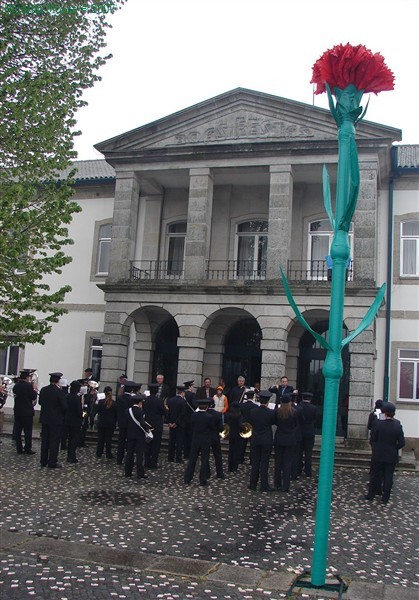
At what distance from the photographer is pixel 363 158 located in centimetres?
1927

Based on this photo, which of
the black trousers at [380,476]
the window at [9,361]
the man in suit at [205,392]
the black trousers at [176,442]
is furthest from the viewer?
the window at [9,361]

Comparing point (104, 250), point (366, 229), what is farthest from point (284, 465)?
point (104, 250)

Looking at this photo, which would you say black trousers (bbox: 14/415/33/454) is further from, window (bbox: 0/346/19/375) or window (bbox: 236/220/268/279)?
window (bbox: 0/346/19/375)

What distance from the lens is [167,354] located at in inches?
941

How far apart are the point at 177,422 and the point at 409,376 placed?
890 cm

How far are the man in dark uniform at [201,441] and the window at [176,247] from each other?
11487 millimetres

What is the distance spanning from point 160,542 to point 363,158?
1441 cm

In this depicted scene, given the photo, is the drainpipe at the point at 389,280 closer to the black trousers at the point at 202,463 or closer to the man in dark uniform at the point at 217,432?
the man in dark uniform at the point at 217,432

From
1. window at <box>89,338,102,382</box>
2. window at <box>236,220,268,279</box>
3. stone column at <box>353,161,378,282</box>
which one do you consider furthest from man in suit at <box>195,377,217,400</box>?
window at <box>89,338,102,382</box>

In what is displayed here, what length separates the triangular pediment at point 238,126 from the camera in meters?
19.7

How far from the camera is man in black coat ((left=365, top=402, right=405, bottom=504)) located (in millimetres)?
11656

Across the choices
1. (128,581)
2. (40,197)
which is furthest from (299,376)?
(128,581)

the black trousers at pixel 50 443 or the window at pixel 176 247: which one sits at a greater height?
the window at pixel 176 247

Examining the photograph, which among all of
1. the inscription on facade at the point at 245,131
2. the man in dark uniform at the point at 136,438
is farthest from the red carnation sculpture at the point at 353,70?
the inscription on facade at the point at 245,131
